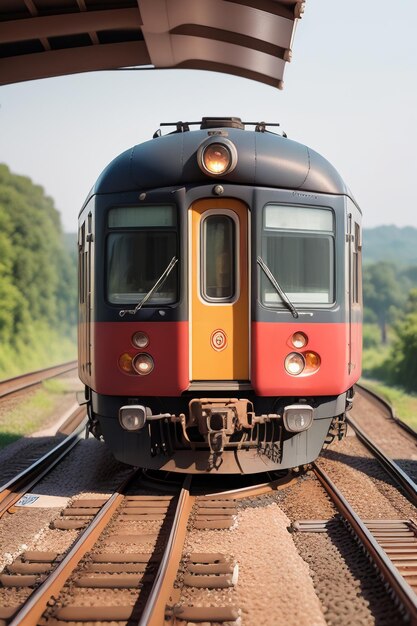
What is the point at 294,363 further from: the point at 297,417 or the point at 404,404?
the point at 404,404

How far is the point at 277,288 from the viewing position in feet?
22.8

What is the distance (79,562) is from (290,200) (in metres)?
3.61

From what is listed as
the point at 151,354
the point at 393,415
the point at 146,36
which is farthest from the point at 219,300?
the point at 393,415

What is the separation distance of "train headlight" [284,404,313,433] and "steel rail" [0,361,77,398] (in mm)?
10226

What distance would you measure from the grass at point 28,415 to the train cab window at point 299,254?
604 centimetres

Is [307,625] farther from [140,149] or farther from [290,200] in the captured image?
[140,149]

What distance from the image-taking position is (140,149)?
7371 millimetres

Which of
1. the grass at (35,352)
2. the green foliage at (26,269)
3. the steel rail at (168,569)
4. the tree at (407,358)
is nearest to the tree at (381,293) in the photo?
the green foliage at (26,269)

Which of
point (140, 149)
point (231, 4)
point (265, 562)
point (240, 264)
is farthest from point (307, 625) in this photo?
point (231, 4)

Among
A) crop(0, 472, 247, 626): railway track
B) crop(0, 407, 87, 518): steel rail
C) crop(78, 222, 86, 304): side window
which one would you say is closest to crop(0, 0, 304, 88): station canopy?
crop(78, 222, 86, 304): side window

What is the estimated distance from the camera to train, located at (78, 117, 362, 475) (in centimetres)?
691

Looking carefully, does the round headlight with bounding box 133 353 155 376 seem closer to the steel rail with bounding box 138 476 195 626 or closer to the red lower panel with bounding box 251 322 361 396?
the red lower panel with bounding box 251 322 361 396

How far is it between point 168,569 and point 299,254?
320 centimetres

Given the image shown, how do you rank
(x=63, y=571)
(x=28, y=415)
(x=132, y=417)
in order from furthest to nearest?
(x=28, y=415) → (x=132, y=417) → (x=63, y=571)
